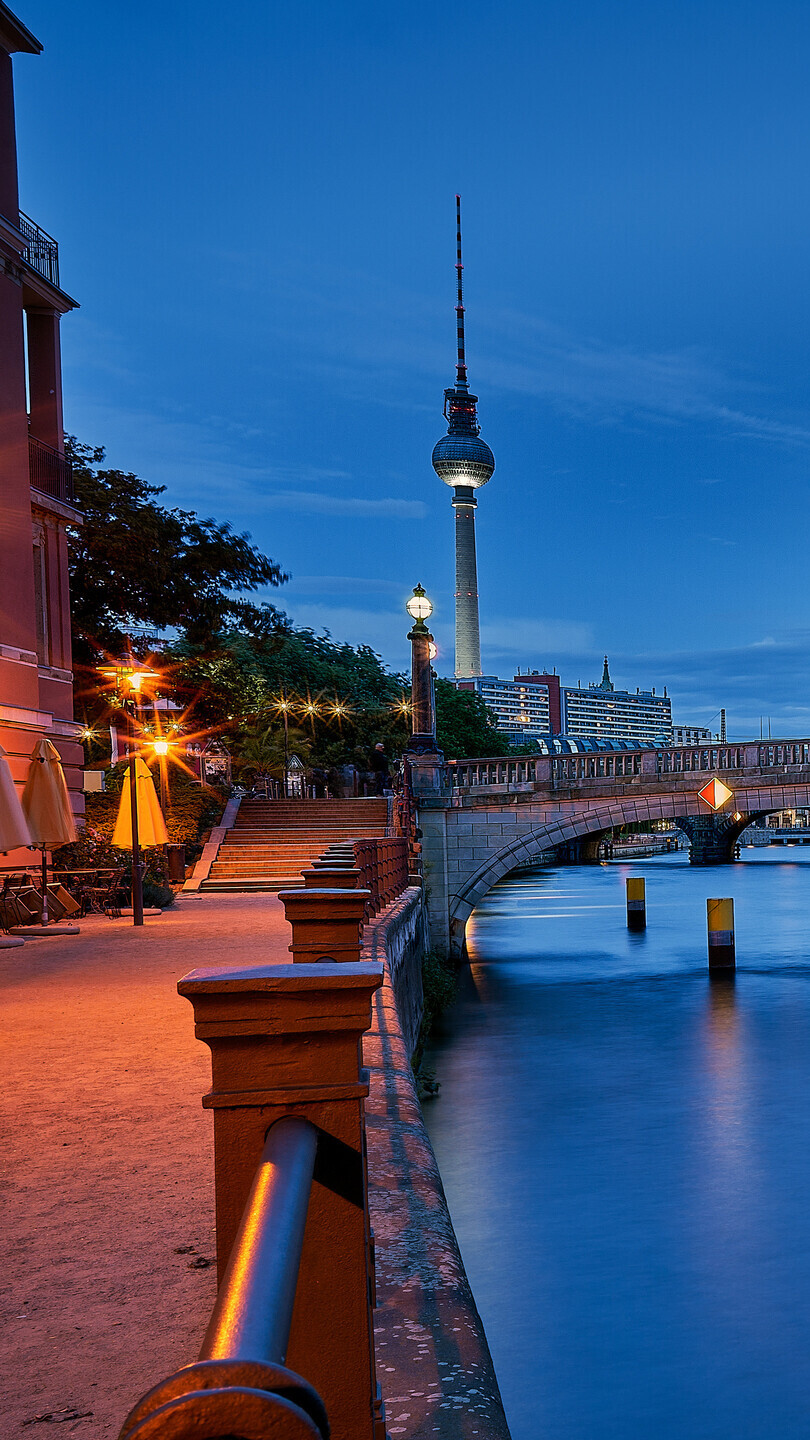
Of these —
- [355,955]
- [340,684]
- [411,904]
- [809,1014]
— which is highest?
[340,684]

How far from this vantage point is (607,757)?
26.7 m

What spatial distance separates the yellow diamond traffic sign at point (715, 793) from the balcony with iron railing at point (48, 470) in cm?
1581

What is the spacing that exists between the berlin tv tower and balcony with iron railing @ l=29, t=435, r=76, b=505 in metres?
135

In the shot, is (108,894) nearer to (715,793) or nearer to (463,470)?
(715,793)

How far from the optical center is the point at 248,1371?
79 cm

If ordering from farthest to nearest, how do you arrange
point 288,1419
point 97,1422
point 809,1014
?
point 809,1014 → point 97,1422 → point 288,1419

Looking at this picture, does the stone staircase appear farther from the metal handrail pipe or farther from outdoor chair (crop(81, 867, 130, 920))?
the metal handrail pipe

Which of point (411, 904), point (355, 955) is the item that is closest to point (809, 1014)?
point (411, 904)

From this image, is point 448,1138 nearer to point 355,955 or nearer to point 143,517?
point 355,955

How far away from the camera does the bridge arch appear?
84.6ft

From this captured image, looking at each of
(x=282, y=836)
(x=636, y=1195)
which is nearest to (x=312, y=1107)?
(x=636, y=1195)

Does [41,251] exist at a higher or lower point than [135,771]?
higher

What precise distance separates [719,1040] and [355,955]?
15.4m

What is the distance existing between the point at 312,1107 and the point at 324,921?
2347 millimetres
